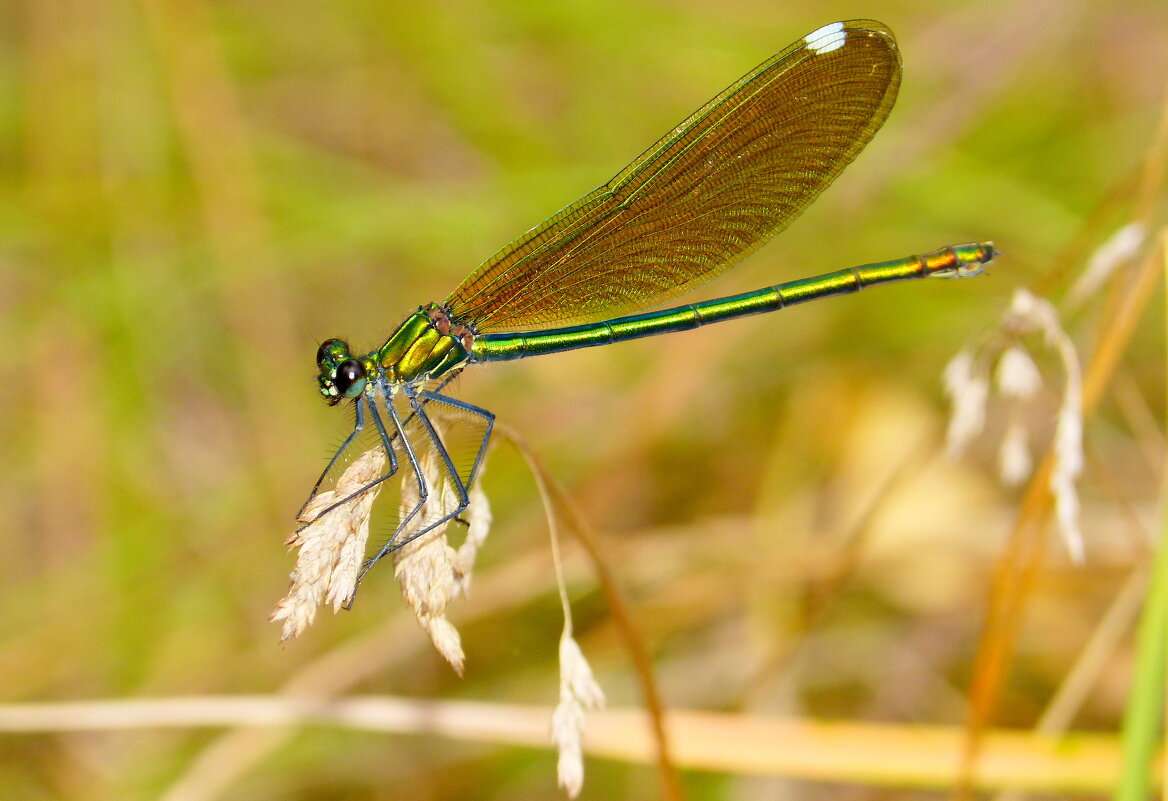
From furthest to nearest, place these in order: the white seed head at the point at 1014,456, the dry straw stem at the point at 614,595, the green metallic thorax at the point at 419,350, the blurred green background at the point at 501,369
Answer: the blurred green background at the point at 501,369, the green metallic thorax at the point at 419,350, the white seed head at the point at 1014,456, the dry straw stem at the point at 614,595

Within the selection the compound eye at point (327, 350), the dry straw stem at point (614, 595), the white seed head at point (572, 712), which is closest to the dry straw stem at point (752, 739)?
the dry straw stem at point (614, 595)

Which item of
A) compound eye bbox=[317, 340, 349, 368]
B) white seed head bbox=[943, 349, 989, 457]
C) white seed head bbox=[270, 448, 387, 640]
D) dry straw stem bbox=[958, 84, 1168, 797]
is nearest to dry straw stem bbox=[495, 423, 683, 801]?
white seed head bbox=[270, 448, 387, 640]

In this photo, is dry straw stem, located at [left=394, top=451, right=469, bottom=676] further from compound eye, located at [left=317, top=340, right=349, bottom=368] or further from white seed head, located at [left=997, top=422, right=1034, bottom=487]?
white seed head, located at [left=997, top=422, right=1034, bottom=487]

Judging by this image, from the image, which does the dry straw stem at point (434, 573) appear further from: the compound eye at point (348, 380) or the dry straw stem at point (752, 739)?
the compound eye at point (348, 380)

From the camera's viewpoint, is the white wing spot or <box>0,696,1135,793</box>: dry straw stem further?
the white wing spot

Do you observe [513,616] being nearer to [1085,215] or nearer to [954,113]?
[954,113]
